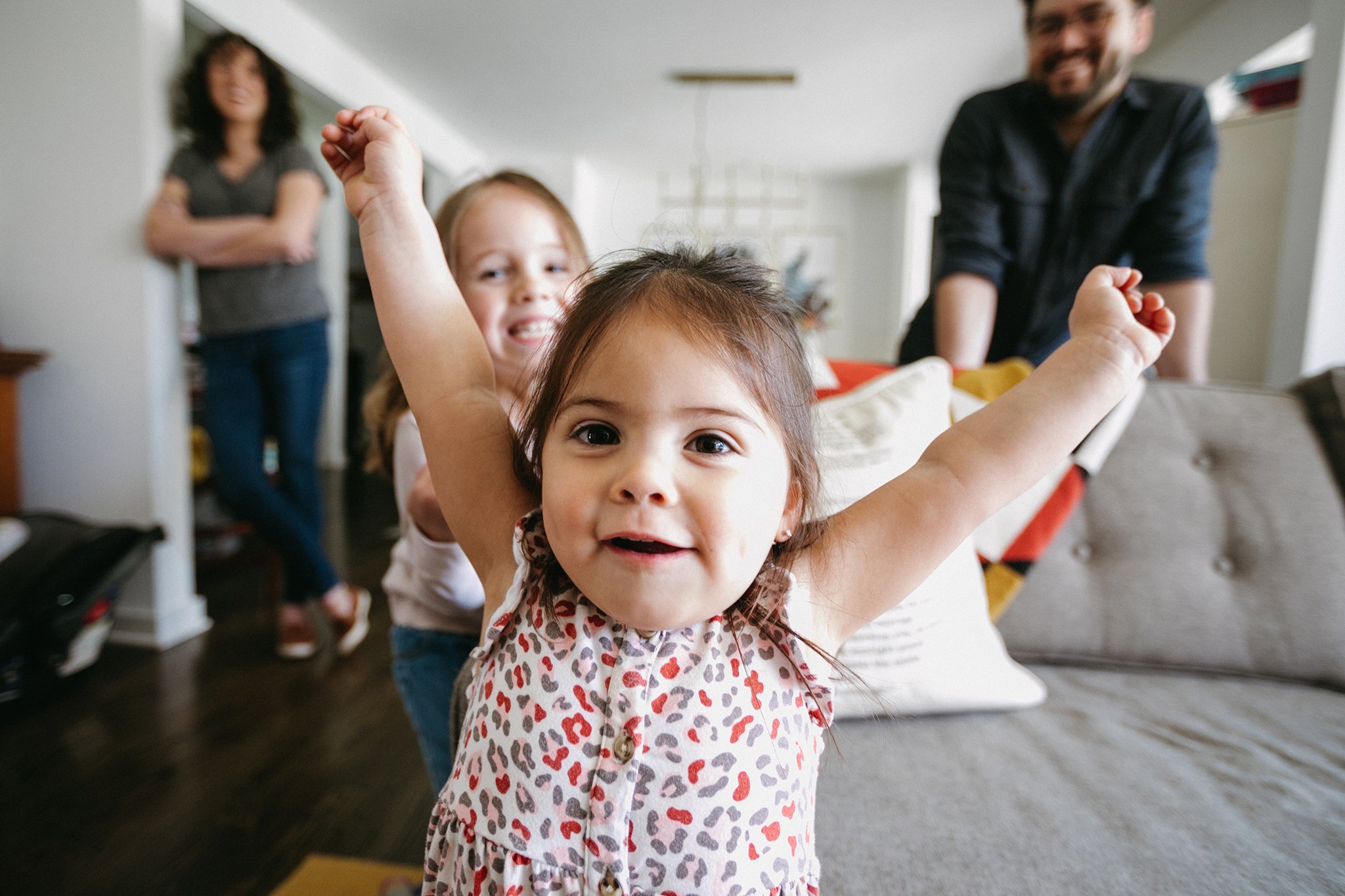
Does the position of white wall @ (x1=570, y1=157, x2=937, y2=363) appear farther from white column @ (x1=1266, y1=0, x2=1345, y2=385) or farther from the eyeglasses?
the eyeglasses

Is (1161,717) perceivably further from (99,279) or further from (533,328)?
(99,279)

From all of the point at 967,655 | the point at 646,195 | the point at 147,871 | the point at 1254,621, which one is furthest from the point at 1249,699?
the point at 646,195

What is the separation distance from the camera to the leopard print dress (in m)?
0.48

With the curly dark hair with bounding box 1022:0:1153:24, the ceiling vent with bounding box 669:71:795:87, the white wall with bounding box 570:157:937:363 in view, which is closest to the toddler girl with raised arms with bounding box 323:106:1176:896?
the curly dark hair with bounding box 1022:0:1153:24

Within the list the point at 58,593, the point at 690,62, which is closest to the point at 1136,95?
the point at 58,593

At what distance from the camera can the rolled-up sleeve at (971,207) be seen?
1.38 meters

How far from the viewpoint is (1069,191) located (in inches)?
52.7

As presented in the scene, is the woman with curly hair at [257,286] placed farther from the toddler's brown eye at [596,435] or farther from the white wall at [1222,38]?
the white wall at [1222,38]

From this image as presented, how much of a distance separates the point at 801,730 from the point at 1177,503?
91cm

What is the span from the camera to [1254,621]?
3.35 ft

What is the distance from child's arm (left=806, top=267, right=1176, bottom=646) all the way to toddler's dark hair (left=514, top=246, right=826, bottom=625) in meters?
0.04

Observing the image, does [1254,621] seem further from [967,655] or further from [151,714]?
[151,714]

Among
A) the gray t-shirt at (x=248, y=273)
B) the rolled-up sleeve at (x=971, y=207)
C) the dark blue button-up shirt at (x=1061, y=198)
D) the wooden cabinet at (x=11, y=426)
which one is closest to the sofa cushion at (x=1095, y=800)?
the dark blue button-up shirt at (x=1061, y=198)

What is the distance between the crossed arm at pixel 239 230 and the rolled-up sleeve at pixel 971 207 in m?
1.65
